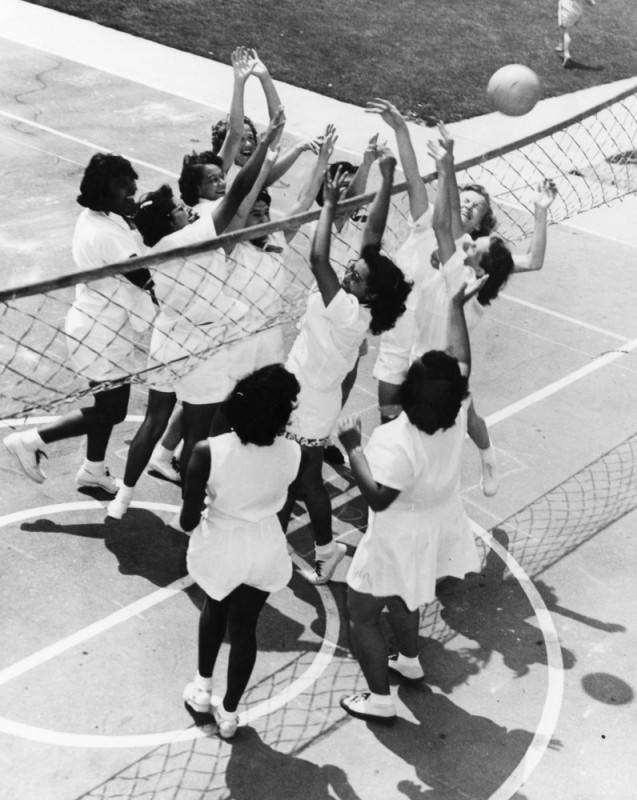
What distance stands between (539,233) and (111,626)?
336 centimetres

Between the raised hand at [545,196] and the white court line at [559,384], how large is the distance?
226 centimetres

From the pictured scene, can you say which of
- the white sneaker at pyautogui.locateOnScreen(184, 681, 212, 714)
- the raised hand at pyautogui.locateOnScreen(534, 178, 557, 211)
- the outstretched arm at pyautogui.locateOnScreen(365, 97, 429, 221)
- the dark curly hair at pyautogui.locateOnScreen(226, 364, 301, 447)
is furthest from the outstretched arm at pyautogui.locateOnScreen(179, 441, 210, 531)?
the raised hand at pyautogui.locateOnScreen(534, 178, 557, 211)

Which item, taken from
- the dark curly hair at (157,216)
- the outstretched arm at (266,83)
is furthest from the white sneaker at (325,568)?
the outstretched arm at (266,83)

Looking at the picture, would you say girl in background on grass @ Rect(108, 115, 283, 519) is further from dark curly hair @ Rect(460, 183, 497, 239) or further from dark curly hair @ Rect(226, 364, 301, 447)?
dark curly hair @ Rect(226, 364, 301, 447)

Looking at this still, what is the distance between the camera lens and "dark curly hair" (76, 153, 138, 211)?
708cm

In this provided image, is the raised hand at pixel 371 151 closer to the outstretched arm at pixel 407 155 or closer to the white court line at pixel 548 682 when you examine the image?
the outstretched arm at pixel 407 155

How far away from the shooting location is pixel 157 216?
22.9 ft

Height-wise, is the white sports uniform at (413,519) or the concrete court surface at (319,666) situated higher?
Result: the white sports uniform at (413,519)

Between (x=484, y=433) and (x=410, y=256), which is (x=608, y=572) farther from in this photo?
(x=410, y=256)

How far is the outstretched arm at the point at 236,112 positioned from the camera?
8.12 m

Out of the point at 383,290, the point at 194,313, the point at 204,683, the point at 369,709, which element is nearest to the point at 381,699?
the point at 369,709

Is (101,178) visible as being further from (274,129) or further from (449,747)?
(449,747)

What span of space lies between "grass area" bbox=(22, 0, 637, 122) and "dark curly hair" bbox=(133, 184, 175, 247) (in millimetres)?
10682

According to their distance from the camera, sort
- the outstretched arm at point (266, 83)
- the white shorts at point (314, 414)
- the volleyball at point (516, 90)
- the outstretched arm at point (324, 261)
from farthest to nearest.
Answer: the volleyball at point (516, 90) < the outstretched arm at point (266, 83) < the white shorts at point (314, 414) < the outstretched arm at point (324, 261)
